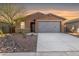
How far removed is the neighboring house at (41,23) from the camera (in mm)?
4988

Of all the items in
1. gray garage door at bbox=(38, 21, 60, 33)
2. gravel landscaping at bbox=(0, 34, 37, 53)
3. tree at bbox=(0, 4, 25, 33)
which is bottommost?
gravel landscaping at bbox=(0, 34, 37, 53)

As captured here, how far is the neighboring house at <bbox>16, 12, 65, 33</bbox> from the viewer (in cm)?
499

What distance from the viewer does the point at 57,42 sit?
4.98 m

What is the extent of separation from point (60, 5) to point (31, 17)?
0.47 metres

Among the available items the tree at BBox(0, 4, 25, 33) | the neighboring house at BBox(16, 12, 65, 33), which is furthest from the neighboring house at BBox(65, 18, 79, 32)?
the tree at BBox(0, 4, 25, 33)

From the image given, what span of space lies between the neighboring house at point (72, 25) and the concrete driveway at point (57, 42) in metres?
0.10

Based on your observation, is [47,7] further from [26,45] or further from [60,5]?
[26,45]

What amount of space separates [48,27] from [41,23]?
125 mm

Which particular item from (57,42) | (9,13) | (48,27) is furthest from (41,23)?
(9,13)

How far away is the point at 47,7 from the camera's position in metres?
4.99

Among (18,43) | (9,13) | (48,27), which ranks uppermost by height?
(9,13)

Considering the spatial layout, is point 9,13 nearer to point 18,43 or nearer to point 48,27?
point 18,43

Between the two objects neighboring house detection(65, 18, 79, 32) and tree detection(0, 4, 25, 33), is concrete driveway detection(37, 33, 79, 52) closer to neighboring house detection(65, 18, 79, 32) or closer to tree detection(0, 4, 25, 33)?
neighboring house detection(65, 18, 79, 32)

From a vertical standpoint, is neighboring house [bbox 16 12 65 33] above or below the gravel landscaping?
above
